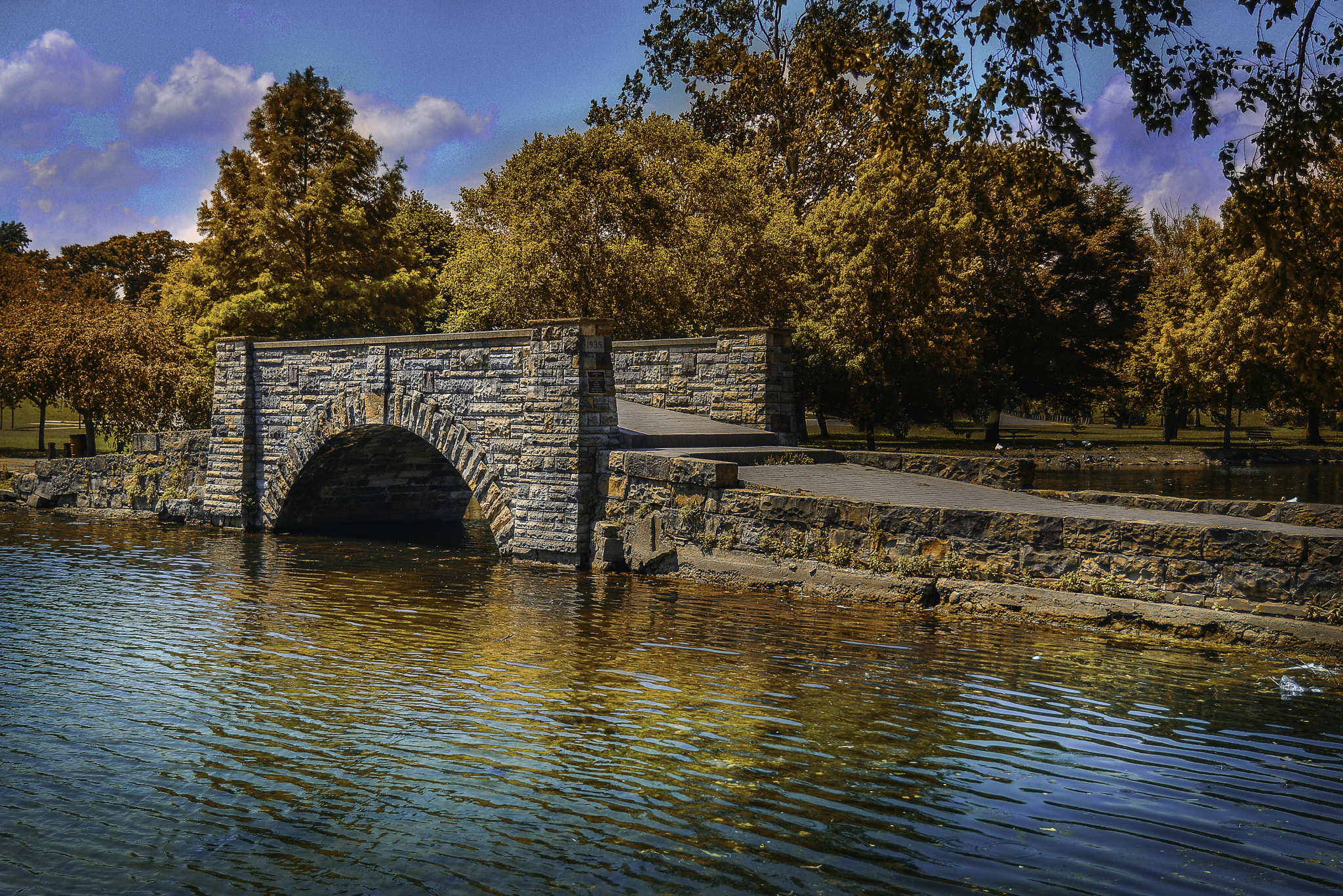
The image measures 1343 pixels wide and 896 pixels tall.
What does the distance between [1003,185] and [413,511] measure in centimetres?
1427

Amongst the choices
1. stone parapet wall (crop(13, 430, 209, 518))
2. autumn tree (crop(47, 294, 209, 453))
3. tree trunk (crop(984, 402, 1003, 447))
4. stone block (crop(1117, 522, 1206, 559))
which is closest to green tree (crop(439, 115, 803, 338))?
autumn tree (crop(47, 294, 209, 453))

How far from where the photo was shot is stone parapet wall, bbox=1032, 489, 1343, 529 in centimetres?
1023

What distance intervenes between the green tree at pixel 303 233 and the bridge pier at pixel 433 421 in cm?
1373

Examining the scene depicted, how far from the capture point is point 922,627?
954 cm

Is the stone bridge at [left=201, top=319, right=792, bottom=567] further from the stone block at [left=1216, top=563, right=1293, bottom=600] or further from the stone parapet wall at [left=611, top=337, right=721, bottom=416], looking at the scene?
the stone block at [left=1216, top=563, right=1293, bottom=600]

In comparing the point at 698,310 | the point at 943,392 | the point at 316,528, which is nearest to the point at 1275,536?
the point at 316,528

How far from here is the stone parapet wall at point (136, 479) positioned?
20062mm

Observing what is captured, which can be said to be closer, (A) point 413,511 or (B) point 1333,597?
(B) point 1333,597

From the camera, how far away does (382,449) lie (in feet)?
62.7

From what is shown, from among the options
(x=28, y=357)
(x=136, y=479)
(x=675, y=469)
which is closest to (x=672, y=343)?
(x=675, y=469)

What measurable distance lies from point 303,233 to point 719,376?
2175cm

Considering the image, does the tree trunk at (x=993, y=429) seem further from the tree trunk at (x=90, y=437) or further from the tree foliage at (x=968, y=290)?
the tree trunk at (x=90, y=437)

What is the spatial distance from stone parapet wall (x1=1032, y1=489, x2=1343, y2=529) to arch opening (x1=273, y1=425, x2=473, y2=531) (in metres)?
10.6

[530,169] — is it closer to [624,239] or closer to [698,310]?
[624,239]
